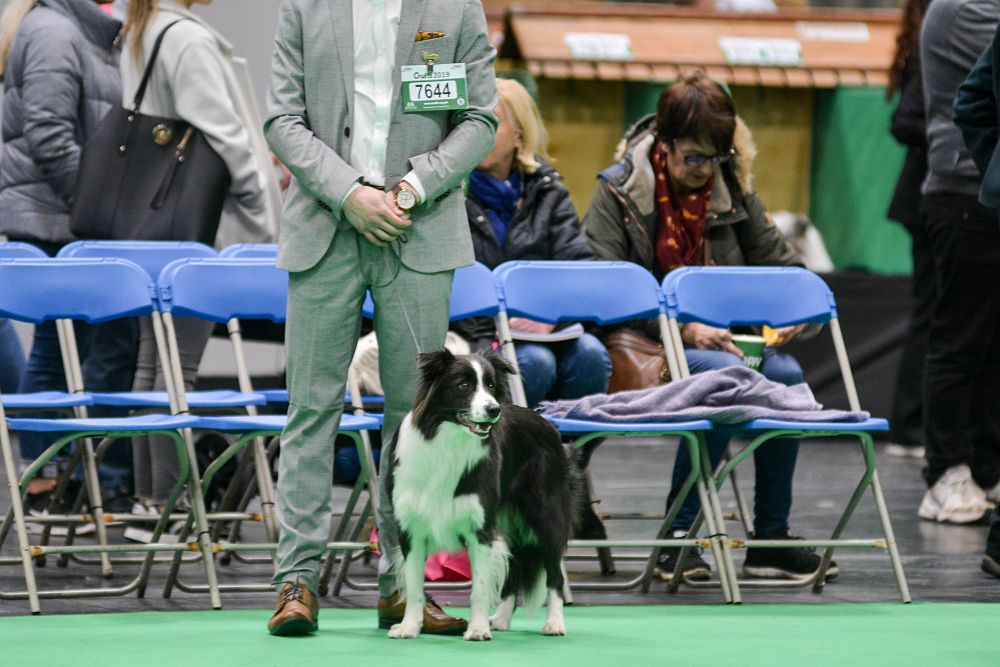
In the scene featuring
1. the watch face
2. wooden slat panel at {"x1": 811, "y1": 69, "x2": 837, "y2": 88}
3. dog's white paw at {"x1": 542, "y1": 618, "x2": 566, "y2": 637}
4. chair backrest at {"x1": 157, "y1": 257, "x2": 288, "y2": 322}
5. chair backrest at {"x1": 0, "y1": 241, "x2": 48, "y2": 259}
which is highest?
the watch face

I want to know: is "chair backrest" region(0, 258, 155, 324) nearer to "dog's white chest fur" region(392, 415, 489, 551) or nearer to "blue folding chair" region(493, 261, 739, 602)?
"blue folding chair" region(493, 261, 739, 602)

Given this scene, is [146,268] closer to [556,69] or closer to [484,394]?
[484,394]

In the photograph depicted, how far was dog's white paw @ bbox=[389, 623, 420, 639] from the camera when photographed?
3.56 metres

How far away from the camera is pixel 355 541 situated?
4504mm

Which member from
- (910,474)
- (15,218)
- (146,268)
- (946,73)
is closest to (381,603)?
(146,268)

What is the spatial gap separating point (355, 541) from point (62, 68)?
2.04 m

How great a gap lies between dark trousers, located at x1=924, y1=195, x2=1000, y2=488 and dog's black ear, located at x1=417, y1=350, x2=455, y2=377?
2.68 meters

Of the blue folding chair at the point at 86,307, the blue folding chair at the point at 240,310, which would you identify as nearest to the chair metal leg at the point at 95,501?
the blue folding chair at the point at 86,307

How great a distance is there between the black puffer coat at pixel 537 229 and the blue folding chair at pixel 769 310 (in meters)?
0.44

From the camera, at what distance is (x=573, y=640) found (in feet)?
11.9

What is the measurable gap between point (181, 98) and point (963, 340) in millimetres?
2799

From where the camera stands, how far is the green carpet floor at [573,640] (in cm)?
333

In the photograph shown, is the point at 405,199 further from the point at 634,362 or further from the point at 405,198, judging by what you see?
the point at 634,362

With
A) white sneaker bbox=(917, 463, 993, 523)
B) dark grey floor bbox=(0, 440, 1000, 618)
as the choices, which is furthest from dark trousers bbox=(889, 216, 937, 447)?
white sneaker bbox=(917, 463, 993, 523)
